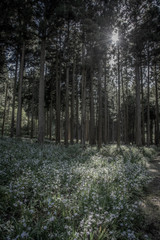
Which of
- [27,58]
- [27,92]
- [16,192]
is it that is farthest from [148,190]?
[27,92]

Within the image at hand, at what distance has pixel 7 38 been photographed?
13.6 metres

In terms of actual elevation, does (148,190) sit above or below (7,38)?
below

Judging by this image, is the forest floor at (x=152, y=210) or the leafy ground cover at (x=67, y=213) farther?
the forest floor at (x=152, y=210)

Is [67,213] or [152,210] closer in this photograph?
[67,213]

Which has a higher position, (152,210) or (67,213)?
(67,213)

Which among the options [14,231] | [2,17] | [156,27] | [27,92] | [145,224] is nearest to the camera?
[14,231]

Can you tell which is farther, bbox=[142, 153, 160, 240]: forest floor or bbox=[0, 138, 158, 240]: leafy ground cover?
bbox=[142, 153, 160, 240]: forest floor

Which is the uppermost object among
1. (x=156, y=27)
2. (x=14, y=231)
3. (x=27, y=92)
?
(x=156, y=27)

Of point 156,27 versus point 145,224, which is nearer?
point 145,224

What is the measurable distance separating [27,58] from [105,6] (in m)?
10.9

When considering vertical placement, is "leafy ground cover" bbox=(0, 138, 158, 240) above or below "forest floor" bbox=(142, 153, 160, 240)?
above

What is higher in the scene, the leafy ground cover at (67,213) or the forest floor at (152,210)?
the leafy ground cover at (67,213)

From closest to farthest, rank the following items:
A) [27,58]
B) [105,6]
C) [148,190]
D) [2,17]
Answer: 1. [148,190]
2. [2,17]
3. [105,6]
4. [27,58]

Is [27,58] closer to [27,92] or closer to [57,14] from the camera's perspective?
[27,92]
